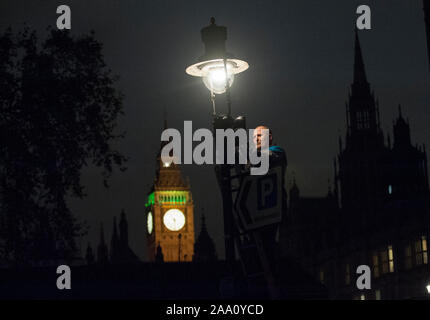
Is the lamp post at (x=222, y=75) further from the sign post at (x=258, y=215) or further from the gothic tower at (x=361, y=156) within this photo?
the gothic tower at (x=361, y=156)

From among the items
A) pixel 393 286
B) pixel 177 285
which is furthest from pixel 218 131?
pixel 177 285

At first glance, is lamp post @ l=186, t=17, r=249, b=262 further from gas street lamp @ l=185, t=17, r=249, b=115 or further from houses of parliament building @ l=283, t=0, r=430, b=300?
houses of parliament building @ l=283, t=0, r=430, b=300

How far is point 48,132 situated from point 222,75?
41.7ft

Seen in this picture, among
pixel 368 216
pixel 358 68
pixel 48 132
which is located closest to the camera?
pixel 48 132

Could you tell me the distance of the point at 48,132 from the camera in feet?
80.5

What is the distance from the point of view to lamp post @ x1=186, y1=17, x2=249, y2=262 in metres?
11.8

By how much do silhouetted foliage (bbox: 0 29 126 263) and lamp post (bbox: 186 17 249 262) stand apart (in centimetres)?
1178

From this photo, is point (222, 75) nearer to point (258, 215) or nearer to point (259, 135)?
point (259, 135)

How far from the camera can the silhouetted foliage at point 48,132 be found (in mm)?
23875

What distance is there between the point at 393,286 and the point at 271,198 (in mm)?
74091

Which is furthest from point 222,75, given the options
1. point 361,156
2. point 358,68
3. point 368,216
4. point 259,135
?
point 358,68

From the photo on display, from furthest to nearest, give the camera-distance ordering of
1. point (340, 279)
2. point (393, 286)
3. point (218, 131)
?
point (340, 279), point (393, 286), point (218, 131)
